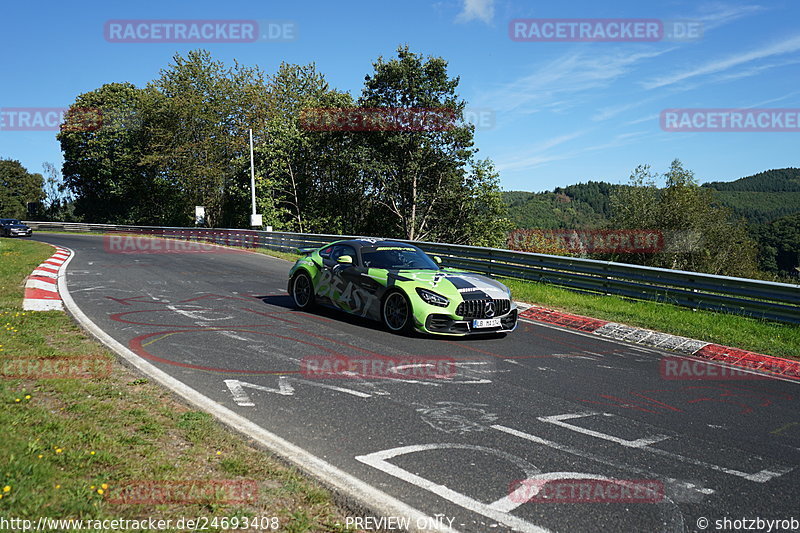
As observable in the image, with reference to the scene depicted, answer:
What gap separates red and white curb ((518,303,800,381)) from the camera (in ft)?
26.3

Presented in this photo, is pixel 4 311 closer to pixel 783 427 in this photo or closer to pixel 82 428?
pixel 82 428

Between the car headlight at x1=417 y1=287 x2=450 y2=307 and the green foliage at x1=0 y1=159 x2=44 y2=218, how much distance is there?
107570 millimetres

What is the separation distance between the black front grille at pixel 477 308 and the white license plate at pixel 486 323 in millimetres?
69

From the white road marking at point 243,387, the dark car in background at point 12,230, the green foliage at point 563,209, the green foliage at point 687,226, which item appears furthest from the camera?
the green foliage at point 563,209

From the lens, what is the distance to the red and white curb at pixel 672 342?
26.3 ft

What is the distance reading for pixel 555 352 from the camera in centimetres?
820
